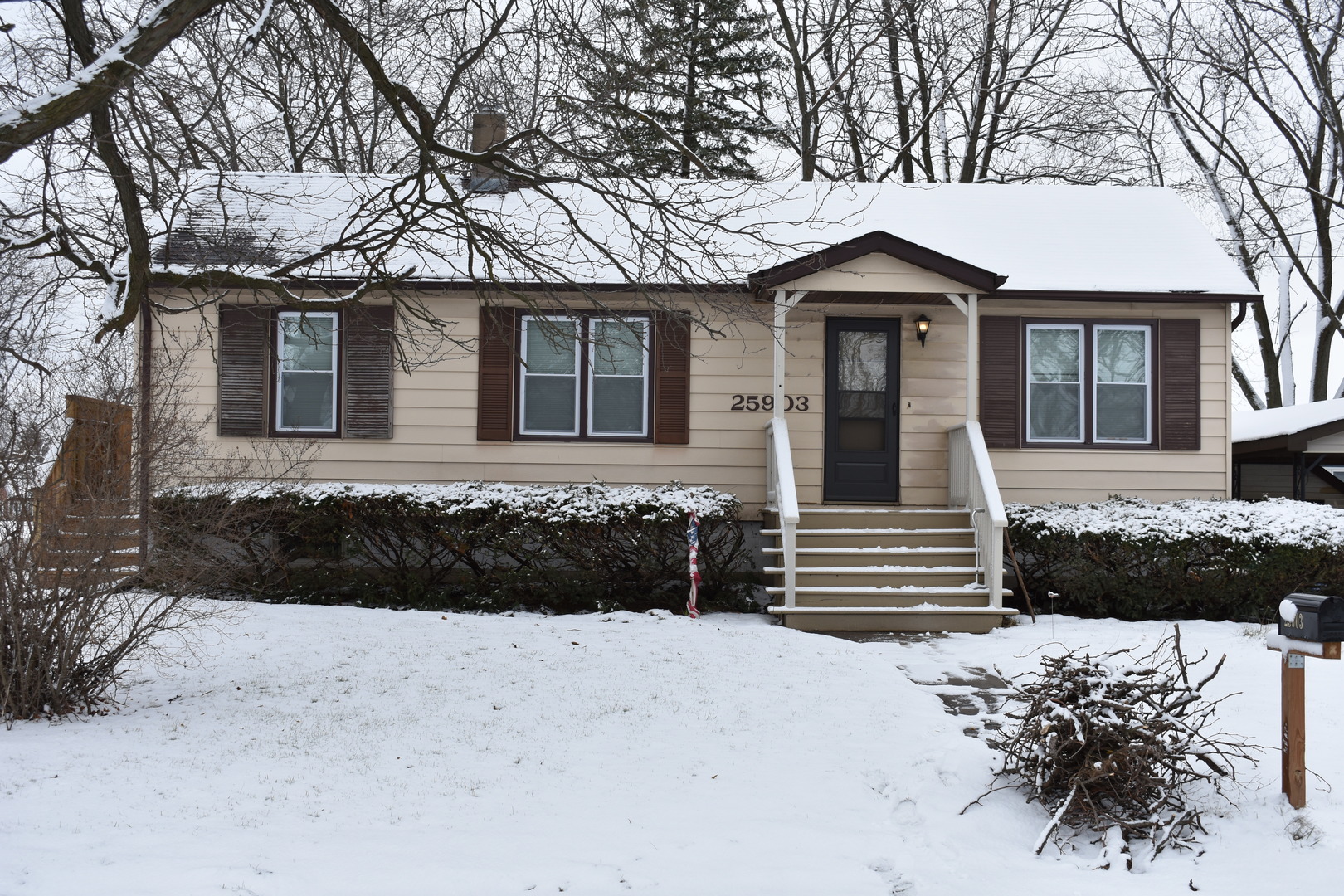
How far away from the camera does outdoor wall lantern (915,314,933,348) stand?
424 inches

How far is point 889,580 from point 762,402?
2.66 metres

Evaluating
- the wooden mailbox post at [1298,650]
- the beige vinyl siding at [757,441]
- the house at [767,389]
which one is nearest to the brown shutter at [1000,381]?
the house at [767,389]

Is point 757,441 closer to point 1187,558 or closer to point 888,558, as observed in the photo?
point 888,558

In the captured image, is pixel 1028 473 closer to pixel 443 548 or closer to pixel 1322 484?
pixel 443 548

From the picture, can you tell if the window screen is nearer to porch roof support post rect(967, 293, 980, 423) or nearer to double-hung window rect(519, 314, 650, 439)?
porch roof support post rect(967, 293, 980, 423)

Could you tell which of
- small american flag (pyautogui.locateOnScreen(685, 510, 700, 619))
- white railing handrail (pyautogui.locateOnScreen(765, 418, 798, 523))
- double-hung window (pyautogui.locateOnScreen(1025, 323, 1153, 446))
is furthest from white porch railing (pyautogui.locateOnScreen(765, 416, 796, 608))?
double-hung window (pyautogui.locateOnScreen(1025, 323, 1153, 446))

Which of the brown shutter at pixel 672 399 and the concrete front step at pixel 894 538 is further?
the brown shutter at pixel 672 399

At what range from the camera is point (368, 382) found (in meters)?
11.0

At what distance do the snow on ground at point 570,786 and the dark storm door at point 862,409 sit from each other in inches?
151

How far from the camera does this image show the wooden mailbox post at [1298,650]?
3.93 m

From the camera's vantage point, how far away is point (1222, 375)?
1098cm

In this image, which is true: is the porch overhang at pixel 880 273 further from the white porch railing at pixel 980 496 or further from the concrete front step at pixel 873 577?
the concrete front step at pixel 873 577

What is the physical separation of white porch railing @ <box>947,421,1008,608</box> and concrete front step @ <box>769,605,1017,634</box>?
21 centimetres

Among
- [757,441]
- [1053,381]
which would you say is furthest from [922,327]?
[757,441]
